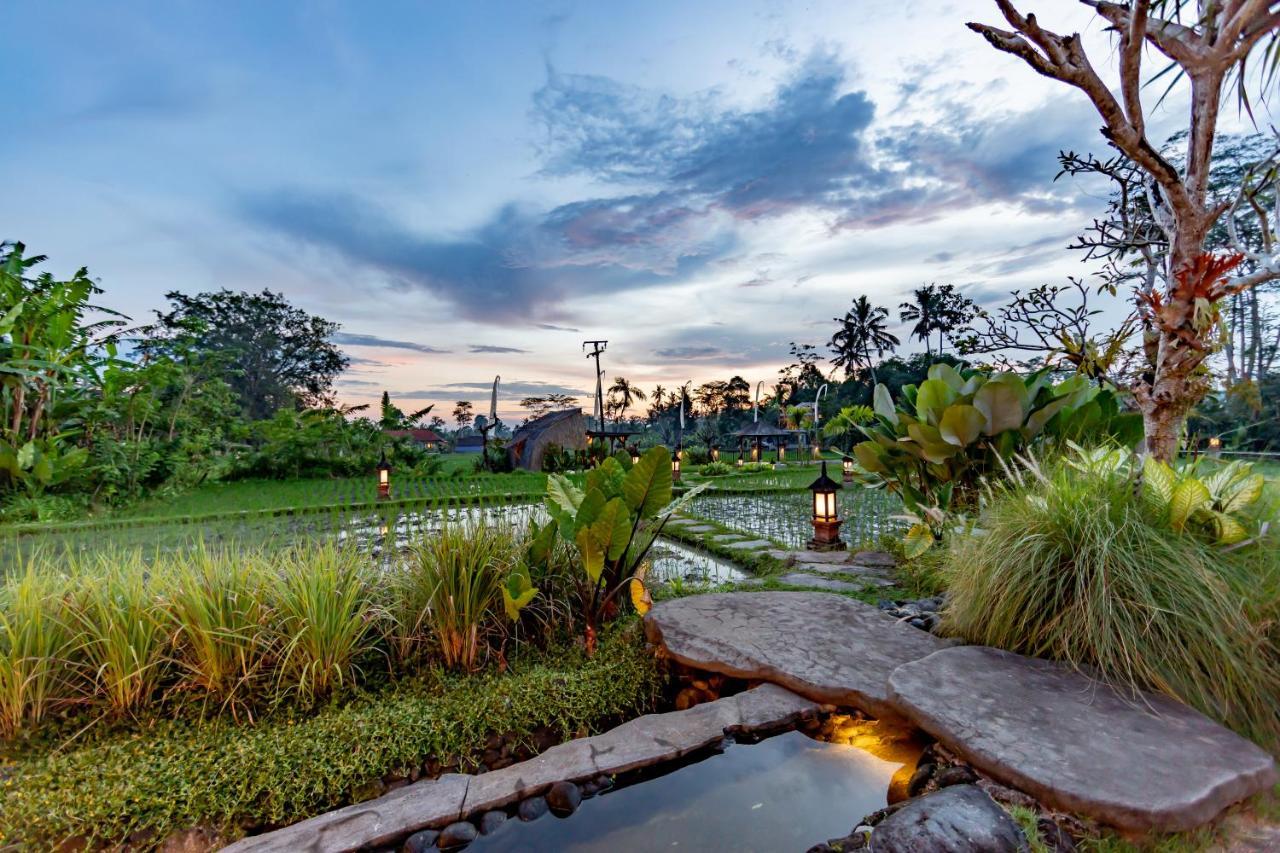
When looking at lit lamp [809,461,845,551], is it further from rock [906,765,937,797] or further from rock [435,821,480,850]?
rock [435,821,480,850]

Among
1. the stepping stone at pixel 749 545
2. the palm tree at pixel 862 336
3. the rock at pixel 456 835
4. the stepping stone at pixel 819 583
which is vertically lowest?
the stepping stone at pixel 749 545

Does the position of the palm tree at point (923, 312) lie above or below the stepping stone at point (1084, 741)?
above

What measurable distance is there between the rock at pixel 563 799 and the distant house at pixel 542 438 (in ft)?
53.1

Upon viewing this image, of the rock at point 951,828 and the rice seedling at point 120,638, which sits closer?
the rock at point 951,828

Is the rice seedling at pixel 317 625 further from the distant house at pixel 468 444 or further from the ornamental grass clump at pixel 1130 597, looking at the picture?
the distant house at pixel 468 444

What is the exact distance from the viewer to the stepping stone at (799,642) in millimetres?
2158

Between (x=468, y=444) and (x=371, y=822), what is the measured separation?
4864 centimetres

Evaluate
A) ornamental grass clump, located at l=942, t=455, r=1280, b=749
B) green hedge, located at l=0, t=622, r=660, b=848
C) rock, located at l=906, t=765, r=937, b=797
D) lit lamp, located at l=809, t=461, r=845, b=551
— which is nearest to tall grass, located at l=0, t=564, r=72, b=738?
green hedge, located at l=0, t=622, r=660, b=848

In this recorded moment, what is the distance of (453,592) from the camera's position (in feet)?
7.97

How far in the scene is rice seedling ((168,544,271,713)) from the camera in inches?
78.3

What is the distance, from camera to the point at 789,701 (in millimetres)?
2156

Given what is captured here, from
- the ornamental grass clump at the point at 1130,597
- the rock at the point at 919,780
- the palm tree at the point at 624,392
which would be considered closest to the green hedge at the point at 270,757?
the rock at the point at 919,780

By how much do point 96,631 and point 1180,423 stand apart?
5.23 m

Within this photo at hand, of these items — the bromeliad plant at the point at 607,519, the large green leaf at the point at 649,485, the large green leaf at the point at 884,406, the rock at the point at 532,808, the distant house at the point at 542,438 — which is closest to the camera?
the rock at the point at 532,808
